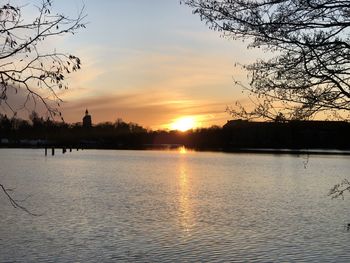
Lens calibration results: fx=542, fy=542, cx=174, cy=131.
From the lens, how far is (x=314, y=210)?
27812 mm

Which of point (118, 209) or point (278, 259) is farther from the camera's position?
point (118, 209)

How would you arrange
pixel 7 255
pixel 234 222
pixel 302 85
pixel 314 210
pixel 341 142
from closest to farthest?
1. pixel 302 85
2. pixel 341 142
3. pixel 7 255
4. pixel 234 222
5. pixel 314 210

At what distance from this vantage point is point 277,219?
24.4m

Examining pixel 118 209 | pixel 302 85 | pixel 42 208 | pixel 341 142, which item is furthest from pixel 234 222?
pixel 302 85

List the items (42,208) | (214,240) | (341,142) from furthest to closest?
(42,208), (214,240), (341,142)

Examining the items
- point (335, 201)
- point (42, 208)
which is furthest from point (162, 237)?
point (335, 201)

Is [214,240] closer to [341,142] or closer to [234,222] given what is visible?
[234,222]

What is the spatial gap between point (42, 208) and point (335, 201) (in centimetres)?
1635

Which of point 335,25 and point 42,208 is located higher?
point 335,25

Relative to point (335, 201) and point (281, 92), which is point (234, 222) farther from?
point (281, 92)

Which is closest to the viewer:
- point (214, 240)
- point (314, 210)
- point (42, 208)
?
point (214, 240)

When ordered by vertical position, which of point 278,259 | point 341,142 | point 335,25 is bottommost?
point 278,259

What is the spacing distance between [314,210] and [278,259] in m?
12.7

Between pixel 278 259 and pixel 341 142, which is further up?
pixel 341 142
